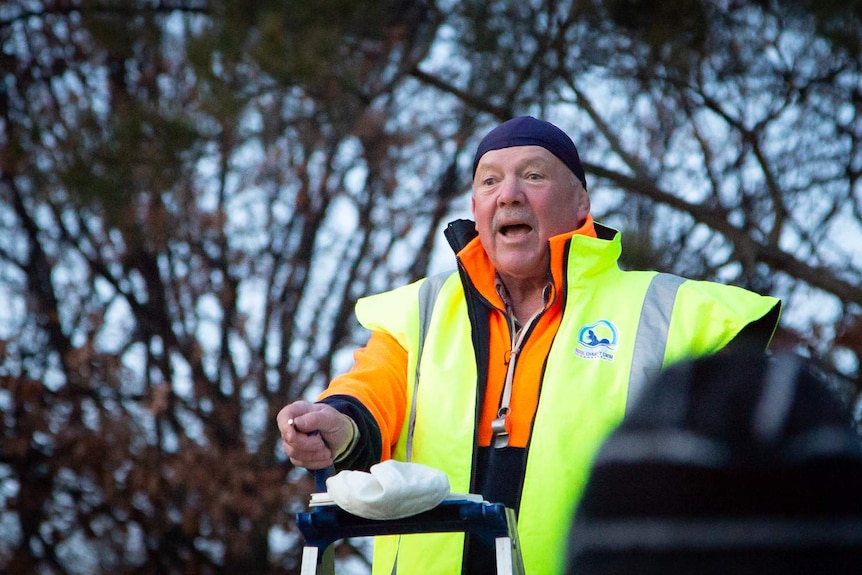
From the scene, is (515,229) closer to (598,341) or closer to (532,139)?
(532,139)

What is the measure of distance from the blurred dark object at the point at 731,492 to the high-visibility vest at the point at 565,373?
1.49 m

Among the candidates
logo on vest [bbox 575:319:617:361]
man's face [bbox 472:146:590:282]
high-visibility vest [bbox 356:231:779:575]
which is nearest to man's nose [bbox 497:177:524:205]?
man's face [bbox 472:146:590:282]

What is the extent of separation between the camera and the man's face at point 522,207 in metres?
2.85

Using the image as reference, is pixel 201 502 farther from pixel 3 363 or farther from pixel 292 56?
pixel 292 56

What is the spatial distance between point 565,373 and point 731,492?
1.69 metres

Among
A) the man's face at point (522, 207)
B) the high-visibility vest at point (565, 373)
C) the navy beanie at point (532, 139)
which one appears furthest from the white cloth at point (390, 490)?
the navy beanie at point (532, 139)

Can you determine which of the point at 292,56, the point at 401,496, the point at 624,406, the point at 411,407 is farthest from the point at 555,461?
the point at 292,56

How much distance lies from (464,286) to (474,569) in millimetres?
700

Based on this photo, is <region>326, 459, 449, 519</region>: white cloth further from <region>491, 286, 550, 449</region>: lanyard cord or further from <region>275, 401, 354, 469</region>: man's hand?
<region>491, 286, 550, 449</region>: lanyard cord

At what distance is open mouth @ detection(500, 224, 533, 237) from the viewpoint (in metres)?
2.88

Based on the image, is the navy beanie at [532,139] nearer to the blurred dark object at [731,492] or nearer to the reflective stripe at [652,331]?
the reflective stripe at [652,331]

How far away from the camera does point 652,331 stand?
2.65 m

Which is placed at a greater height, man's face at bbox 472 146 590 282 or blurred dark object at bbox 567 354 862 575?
man's face at bbox 472 146 590 282

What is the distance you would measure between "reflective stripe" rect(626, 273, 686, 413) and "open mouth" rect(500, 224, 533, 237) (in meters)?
0.34
